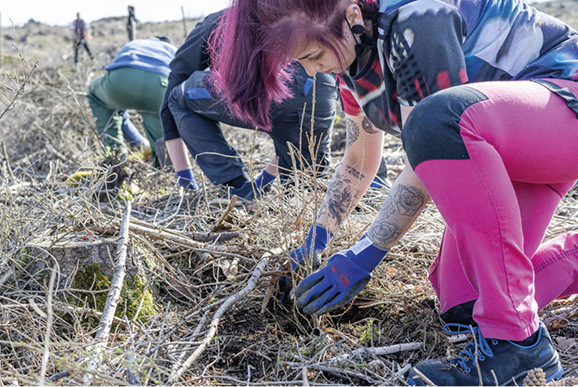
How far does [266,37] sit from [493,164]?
Result: 679mm

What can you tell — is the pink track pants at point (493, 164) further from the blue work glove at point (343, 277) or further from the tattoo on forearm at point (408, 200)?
the blue work glove at point (343, 277)

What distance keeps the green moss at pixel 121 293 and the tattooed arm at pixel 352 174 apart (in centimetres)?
69

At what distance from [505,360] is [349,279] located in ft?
1.56

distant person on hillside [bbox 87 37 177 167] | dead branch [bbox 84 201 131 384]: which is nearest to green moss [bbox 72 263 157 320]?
dead branch [bbox 84 201 131 384]

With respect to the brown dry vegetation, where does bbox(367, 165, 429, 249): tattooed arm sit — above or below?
above

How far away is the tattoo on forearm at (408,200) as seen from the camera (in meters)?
1.46

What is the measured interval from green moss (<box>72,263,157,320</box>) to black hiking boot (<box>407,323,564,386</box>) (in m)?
0.99

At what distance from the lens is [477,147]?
3.91 feet

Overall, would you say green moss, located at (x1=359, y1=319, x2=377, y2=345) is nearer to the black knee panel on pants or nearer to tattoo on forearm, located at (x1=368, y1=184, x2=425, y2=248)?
tattoo on forearm, located at (x1=368, y1=184, x2=425, y2=248)

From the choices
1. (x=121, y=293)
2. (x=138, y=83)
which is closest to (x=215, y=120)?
(x=138, y=83)

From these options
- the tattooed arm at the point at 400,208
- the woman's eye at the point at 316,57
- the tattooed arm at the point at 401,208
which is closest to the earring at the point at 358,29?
the woman's eye at the point at 316,57

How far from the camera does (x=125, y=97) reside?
4.02 meters

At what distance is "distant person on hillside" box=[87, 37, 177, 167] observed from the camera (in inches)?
154

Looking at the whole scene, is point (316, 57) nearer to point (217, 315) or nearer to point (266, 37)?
point (266, 37)
